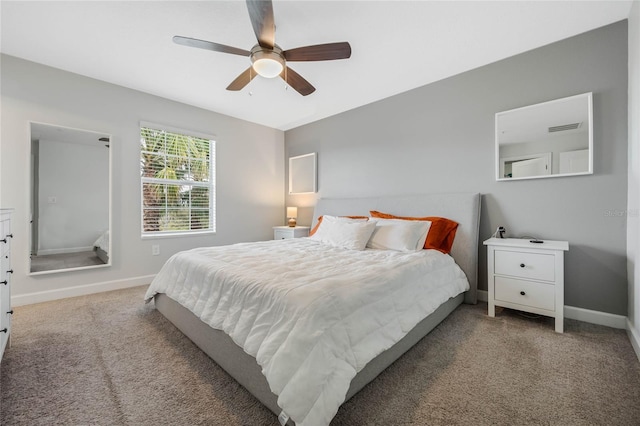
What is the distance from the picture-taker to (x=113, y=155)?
3.30 meters

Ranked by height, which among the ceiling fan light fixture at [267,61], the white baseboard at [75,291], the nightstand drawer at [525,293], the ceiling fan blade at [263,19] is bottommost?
the white baseboard at [75,291]

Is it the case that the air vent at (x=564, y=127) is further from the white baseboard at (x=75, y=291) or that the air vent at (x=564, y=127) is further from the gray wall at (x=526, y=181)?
the white baseboard at (x=75, y=291)

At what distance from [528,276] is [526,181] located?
3.12ft

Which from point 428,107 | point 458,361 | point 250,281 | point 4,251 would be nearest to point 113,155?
point 4,251

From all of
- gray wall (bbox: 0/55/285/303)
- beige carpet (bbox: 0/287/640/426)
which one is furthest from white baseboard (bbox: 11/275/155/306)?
beige carpet (bbox: 0/287/640/426)

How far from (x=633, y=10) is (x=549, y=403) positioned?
2805 millimetres

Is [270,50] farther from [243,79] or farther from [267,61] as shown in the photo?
[243,79]

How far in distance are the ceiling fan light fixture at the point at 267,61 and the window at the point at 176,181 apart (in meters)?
2.26

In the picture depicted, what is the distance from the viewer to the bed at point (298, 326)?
1.10 meters

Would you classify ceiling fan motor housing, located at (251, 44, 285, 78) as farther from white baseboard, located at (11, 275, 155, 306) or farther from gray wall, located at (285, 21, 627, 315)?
white baseboard, located at (11, 275, 155, 306)

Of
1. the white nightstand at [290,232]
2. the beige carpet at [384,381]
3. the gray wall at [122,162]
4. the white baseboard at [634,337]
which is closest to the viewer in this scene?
the beige carpet at [384,381]

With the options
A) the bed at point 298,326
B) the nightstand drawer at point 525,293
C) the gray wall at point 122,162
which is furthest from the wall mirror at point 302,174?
the nightstand drawer at point 525,293

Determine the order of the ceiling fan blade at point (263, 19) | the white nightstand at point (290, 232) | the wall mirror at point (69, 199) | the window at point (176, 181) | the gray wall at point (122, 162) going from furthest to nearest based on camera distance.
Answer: the white nightstand at point (290, 232) < the window at point (176, 181) < the wall mirror at point (69, 199) < the gray wall at point (122, 162) < the ceiling fan blade at point (263, 19)

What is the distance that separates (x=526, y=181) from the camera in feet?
8.47
